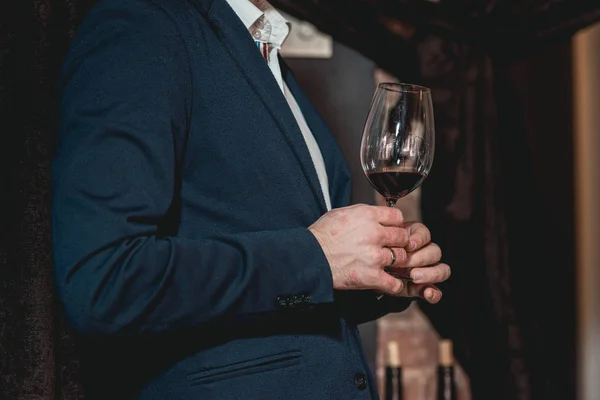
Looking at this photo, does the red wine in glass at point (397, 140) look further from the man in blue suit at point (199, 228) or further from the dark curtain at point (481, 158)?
the dark curtain at point (481, 158)

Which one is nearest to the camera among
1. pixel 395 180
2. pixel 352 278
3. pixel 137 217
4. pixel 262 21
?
pixel 137 217

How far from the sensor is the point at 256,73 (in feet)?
3.15

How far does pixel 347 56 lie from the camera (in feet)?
6.49

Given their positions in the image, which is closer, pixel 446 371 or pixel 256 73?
pixel 256 73

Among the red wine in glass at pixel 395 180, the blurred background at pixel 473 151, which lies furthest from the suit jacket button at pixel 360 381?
the blurred background at pixel 473 151

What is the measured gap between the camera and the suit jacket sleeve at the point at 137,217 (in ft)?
2.57

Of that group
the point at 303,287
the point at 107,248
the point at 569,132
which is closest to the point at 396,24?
the point at 569,132

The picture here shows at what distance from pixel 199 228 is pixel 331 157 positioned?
39 centimetres

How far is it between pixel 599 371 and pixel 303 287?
1.90m

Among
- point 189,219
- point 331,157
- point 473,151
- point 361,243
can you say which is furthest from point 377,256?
point 473,151

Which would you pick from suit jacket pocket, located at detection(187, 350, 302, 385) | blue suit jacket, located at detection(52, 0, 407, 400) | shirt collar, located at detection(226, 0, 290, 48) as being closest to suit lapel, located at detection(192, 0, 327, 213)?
blue suit jacket, located at detection(52, 0, 407, 400)

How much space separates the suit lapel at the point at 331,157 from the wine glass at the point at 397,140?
0.22 meters

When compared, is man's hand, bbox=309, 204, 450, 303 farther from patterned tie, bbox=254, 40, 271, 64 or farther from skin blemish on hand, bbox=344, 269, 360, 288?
patterned tie, bbox=254, 40, 271, 64

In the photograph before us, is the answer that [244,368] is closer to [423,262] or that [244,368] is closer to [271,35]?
[423,262]
